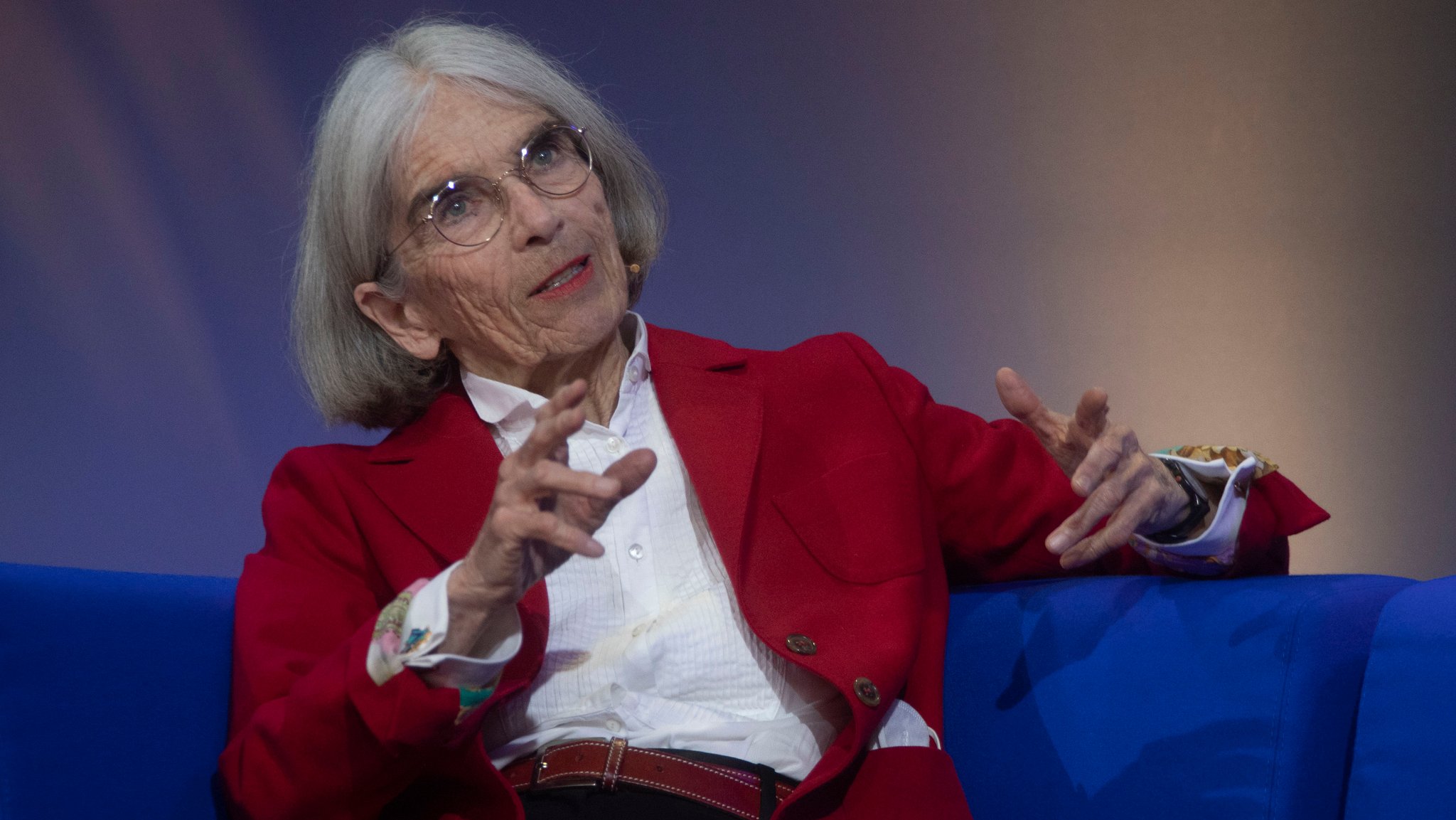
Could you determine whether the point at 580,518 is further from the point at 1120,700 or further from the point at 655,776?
the point at 1120,700

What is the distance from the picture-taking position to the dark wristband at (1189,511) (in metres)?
1.31

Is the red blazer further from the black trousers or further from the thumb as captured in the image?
the thumb

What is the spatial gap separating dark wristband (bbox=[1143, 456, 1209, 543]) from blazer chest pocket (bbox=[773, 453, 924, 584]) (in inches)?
11.4

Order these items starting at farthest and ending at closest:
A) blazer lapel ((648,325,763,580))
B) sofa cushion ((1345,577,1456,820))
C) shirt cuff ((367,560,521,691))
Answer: blazer lapel ((648,325,763,580)) → shirt cuff ((367,560,521,691)) → sofa cushion ((1345,577,1456,820))

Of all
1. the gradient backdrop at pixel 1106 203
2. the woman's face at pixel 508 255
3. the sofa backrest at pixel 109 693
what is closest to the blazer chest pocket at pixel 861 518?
the woman's face at pixel 508 255

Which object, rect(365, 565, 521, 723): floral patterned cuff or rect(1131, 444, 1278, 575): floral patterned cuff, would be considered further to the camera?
rect(1131, 444, 1278, 575): floral patterned cuff

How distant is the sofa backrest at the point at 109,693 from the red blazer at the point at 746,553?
42 millimetres

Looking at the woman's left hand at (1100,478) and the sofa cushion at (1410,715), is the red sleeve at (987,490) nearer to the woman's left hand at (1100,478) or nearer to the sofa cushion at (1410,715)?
the woman's left hand at (1100,478)

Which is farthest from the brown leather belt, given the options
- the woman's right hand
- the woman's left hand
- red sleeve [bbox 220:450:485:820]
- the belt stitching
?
the woman's left hand

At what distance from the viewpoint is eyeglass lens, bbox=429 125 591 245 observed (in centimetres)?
153

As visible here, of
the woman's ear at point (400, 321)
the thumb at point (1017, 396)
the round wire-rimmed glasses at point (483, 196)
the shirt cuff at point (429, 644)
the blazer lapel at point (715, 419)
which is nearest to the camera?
the shirt cuff at point (429, 644)

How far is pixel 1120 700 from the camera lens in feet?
4.15

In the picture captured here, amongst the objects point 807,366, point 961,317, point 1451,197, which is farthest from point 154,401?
point 1451,197

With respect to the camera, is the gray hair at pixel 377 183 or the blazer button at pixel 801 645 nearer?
the blazer button at pixel 801 645
